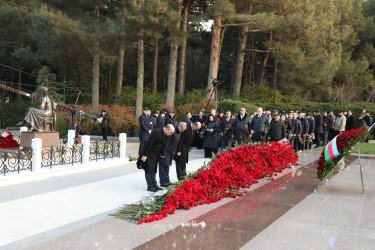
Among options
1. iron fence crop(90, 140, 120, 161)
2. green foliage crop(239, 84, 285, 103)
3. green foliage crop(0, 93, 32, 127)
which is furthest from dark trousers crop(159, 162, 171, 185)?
green foliage crop(0, 93, 32, 127)

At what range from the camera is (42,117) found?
12.7 metres

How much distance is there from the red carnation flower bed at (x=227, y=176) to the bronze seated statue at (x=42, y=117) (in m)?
6.83

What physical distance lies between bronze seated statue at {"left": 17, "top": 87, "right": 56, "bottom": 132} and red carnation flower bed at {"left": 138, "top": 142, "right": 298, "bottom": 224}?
683 cm

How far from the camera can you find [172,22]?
21.9 metres

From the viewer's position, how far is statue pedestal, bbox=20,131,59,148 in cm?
1209

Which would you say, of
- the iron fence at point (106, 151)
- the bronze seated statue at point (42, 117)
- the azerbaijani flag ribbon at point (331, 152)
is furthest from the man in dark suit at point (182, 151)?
the bronze seated statue at point (42, 117)

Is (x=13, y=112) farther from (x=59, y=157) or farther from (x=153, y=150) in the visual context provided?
(x=153, y=150)

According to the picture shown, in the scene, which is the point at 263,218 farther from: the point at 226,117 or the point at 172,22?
the point at 172,22

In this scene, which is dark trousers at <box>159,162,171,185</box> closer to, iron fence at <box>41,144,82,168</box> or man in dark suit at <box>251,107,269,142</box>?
iron fence at <box>41,144,82,168</box>

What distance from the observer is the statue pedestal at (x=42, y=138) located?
39.7ft

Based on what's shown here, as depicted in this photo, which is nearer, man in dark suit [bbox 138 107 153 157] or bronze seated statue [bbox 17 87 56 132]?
bronze seated statue [bbox 17 87 56 132]

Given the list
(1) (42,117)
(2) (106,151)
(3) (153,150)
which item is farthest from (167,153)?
(1) (42,117)

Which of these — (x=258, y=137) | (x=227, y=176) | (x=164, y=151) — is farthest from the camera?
(x=258, y=137)

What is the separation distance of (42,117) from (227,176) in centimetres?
735
